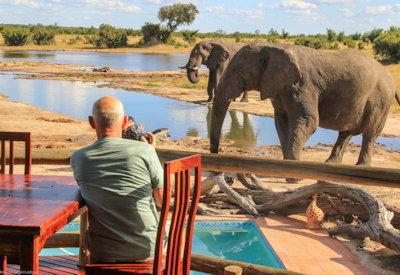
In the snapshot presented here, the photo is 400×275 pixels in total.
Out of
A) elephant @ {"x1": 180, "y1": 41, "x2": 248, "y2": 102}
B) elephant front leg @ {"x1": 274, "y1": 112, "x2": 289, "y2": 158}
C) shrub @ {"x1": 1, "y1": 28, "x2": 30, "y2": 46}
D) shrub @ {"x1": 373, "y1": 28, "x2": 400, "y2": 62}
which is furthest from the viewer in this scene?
shrub @ {"x1": 1, "y1": 28, "x2": 30, "y2": 46}

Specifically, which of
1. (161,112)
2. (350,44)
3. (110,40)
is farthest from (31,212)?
(110,40)

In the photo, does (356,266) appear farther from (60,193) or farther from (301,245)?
(60,193)

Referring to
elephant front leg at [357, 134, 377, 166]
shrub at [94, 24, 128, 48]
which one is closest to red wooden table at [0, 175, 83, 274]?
elephant front leg at [357, 134, 377, 166]

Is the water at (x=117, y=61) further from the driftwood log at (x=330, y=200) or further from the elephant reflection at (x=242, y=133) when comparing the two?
the driftwood log at (x=330, y=200)

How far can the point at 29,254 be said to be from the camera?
260 cm

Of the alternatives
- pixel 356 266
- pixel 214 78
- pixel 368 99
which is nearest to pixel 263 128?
pixel 214 78

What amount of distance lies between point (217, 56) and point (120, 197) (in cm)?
1725

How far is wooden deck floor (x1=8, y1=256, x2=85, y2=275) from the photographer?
3283 millimetres

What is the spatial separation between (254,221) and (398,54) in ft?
91.1

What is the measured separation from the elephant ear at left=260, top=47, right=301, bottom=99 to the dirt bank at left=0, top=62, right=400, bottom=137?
286 inches

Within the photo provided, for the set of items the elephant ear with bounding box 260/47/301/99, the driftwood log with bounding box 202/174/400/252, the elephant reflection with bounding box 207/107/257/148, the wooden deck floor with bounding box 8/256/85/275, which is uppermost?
the elephant ear with bounding box 260/47/301/99

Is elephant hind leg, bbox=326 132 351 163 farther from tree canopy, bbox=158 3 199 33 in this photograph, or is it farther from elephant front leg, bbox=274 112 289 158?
tree canopy, bbox=158 3 199 33

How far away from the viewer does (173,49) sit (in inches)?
2852

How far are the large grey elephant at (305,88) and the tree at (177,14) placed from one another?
235ft
